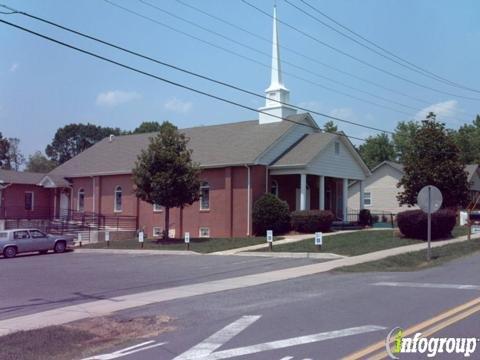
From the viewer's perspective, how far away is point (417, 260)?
2161 centimetres

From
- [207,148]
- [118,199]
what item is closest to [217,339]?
[207,148]

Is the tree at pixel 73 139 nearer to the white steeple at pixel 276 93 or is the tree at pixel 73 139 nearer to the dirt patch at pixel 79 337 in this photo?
the white steeple at pixel 276 93

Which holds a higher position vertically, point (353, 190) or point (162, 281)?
point (353, 190)

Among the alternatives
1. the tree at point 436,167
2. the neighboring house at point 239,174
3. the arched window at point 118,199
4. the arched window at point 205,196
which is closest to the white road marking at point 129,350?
the neighboring house at point 239,174

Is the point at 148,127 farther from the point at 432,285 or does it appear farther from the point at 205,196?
the point at 432,285

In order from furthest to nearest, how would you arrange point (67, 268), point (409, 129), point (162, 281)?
point (409, 129)
point (67, 268)
point (162, 281)

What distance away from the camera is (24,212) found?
4516 cm

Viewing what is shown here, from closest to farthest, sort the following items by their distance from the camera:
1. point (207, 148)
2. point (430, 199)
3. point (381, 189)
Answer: point (430, 199) → point (207, 148) → point (381, 189)

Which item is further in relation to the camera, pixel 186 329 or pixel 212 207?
pixel 212 207

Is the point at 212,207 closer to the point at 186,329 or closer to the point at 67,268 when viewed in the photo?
the point at 67,268

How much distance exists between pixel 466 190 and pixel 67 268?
24.0 metres

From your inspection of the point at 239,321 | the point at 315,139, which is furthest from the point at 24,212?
the point at 239,321

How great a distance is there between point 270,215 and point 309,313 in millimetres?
21923

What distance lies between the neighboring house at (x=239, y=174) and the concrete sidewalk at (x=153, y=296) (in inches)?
507
